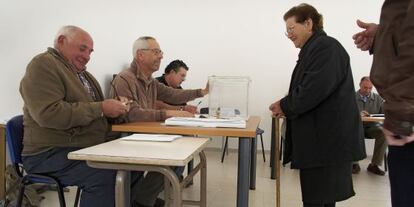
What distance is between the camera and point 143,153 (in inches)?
44.2

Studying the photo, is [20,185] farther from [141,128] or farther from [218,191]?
[218,191]

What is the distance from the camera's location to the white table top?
1.04 metres

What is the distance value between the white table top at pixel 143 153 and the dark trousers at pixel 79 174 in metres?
0.25

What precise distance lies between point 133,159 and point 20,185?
0.85 m

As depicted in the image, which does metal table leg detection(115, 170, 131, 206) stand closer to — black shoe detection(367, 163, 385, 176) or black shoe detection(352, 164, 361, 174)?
Result: black shoe detection(352, 164, 361, 174)

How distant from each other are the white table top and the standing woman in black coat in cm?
51

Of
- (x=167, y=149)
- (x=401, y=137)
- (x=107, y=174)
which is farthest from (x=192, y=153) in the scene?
(x=401, y=137)

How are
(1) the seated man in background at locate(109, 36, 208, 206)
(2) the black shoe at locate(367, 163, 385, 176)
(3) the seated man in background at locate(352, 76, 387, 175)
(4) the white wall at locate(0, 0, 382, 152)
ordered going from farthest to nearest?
1. (4) the white wall at locate(0, 0, 382, 152)
2. (3) the seated man in background at locate(352, 76, 387, 175)
3. (2) the black shoe at locate(367, 163, 385, 176)
4. (1) the seated man in background at locate(109, 36, 208, 206)

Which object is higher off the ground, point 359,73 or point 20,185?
point 359,73

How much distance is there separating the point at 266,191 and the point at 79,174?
174 centimetres

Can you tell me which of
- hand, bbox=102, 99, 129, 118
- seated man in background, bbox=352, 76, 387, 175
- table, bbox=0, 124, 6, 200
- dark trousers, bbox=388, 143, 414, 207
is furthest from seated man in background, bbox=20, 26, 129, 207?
seated man in background, bbox=352, 76, 387, 175

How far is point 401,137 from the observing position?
29.1 inches

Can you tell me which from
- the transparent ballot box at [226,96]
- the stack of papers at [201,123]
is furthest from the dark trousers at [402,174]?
the transparent ballot box at [226,96]

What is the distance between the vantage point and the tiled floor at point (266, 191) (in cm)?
246
